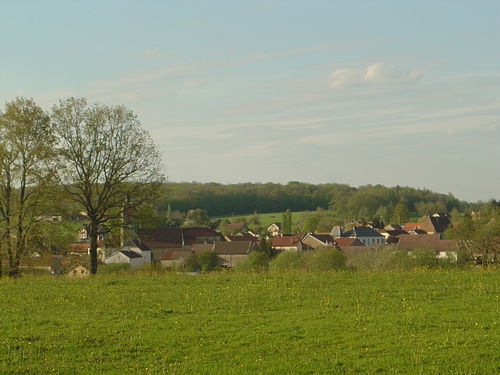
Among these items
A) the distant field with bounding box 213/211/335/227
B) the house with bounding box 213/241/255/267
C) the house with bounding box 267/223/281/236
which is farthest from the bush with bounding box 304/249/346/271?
the distant field with bounding box 213/211/335/227

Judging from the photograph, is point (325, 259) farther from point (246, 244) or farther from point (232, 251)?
point (232, 251)

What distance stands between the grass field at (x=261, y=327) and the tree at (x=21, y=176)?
36.2 feet

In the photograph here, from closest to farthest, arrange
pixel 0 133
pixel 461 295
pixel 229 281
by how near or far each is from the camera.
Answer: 1. pixel 461 295
2. pixel 229 281
3. pixel 0 133

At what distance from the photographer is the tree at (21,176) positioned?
3394 centimetres

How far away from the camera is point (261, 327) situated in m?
15.2

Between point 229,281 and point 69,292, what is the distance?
5754 millimetres

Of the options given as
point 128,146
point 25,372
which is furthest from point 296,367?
point 128,146

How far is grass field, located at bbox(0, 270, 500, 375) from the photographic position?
12086 mm

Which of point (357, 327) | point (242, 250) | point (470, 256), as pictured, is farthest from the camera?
point (242, 250)

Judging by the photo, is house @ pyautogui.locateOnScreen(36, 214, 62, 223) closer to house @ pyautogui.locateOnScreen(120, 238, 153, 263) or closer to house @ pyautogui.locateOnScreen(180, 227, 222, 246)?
house @ pyautogui.locateOnScreen(120, 238, 153, 263)

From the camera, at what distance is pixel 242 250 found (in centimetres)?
9769

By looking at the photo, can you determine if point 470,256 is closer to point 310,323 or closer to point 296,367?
point 310,323

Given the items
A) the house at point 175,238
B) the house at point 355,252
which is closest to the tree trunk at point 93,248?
the house at point 355,252

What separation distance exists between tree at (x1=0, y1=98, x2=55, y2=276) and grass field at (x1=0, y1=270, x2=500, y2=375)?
36.2ft
